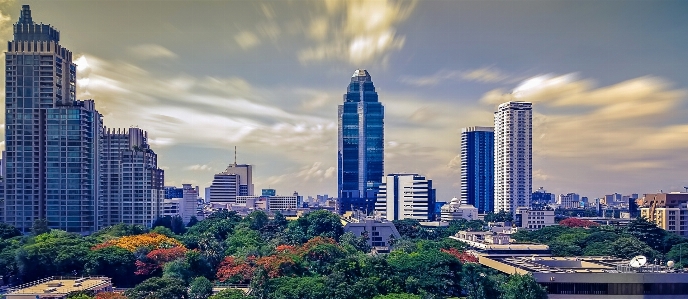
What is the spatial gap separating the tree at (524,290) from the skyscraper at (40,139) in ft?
99.5

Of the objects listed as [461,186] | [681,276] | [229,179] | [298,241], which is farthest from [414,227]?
[229,179]

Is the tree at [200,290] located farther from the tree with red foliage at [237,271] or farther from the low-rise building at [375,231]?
the low-rise building at [375,231]

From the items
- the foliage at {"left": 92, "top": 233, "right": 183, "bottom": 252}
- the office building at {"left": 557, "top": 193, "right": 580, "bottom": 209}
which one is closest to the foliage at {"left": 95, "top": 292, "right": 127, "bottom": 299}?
the foliage at {"left": 92, "top": 233, "right": 183, "bottom": 252}

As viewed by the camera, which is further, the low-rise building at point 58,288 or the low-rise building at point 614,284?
the low-rise building at point 614,284

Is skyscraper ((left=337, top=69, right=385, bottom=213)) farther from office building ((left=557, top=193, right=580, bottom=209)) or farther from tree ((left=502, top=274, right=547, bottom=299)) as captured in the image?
tree ((left=502, top=274, right=547, bottom=299))

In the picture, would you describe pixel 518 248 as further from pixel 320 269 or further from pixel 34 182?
pixel 34 182

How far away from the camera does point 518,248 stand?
38.0 m

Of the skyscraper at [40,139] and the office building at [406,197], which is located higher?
the skyscraper at [40,139]

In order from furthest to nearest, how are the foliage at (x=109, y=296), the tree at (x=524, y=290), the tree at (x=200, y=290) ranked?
the tree at (x=200, y=290)
the tree at (x=524, y=290)
the foliage at (x=109, y=296)

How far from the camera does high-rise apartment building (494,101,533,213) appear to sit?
77125 mm

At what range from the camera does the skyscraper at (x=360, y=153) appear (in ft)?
275

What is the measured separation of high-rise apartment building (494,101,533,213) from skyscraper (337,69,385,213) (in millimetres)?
15822

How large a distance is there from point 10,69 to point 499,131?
184 feet

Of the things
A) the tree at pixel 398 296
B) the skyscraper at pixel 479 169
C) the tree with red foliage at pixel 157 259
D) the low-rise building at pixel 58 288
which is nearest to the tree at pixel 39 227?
the tree with red foliage at pixel 157 259
